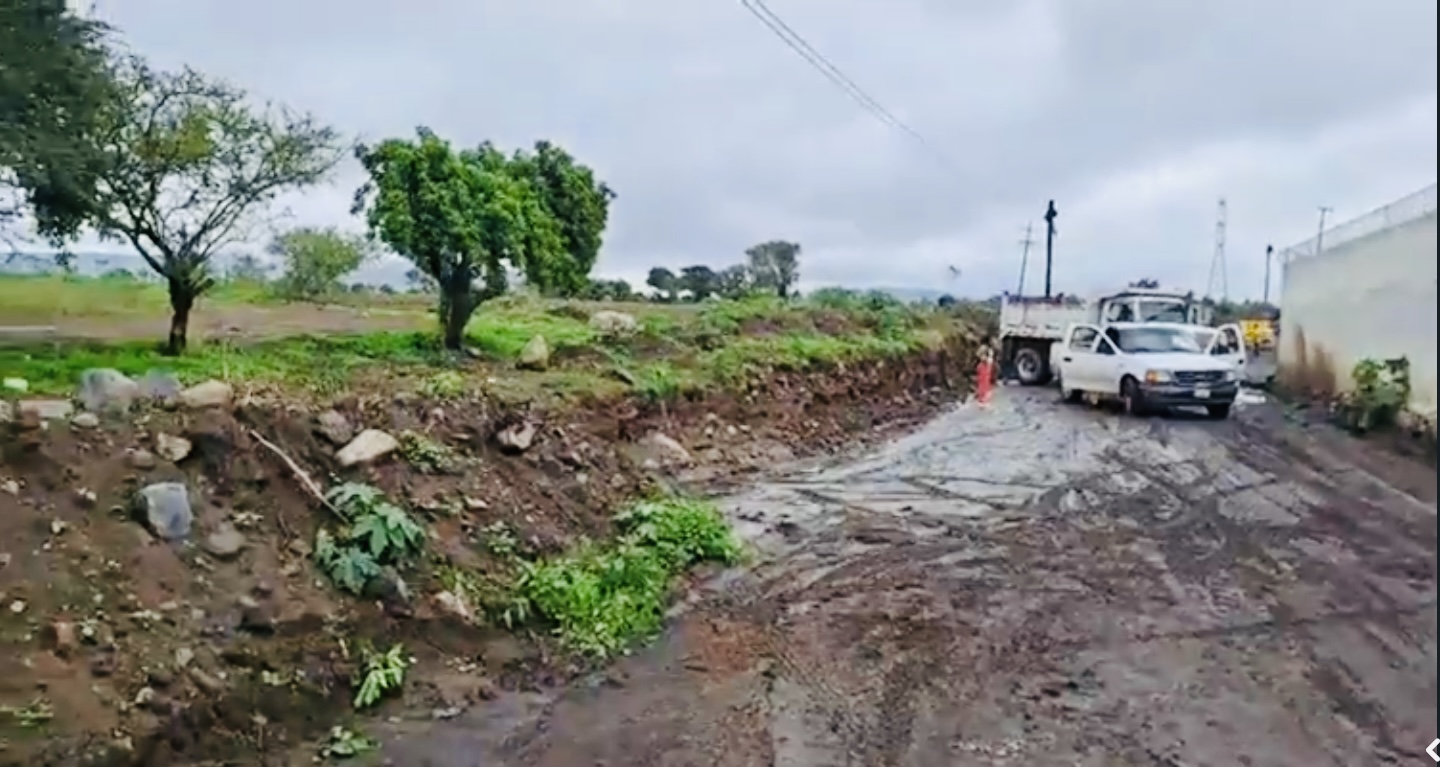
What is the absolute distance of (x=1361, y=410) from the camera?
1798 cm

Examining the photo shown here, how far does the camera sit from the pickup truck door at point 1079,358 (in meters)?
23.0

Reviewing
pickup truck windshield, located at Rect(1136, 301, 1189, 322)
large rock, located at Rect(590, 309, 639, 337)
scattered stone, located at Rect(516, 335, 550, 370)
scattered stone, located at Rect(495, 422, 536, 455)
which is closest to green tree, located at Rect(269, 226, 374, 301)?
large rock, located at Rect(590, 309, 639, 337)

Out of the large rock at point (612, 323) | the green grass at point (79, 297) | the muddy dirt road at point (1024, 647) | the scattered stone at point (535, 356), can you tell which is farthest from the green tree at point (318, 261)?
the muddy dirt road at point (1024, 647)

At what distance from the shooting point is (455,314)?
15273 mm

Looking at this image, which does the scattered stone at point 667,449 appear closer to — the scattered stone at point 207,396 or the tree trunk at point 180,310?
the tree trunk at point 180,310

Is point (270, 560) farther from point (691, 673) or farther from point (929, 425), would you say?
point (929, 425)

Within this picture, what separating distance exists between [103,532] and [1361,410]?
56.2ft

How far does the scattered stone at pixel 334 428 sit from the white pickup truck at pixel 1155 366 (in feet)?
51.8

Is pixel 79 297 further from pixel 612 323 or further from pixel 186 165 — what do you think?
pixel 612 323

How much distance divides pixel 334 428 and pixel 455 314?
6740 mm

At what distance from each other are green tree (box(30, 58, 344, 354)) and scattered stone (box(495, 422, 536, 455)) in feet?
14.4

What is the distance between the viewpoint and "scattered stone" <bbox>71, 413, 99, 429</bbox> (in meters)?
7.33

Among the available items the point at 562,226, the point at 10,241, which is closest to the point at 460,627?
the point at 10,241

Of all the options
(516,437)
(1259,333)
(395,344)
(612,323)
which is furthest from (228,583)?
(1259,333)
